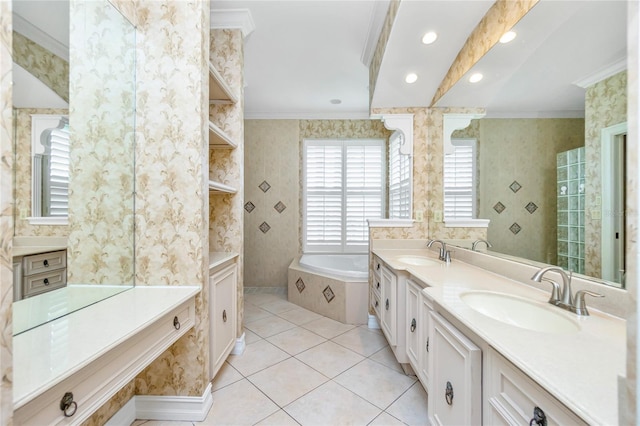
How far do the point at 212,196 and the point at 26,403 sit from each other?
5.44ft

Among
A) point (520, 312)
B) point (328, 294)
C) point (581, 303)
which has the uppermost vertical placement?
point (581, 303)

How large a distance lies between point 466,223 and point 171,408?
7.43 ft

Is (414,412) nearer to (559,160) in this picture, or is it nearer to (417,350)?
(417,350)

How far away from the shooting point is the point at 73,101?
3.92 ft

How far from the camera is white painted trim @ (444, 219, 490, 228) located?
178cm

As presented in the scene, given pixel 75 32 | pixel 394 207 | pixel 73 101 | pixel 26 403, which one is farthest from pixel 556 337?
pixel 394 207

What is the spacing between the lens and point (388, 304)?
2.10 meters

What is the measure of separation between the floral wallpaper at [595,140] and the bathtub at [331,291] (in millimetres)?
1955

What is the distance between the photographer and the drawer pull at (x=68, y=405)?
0.75 metres

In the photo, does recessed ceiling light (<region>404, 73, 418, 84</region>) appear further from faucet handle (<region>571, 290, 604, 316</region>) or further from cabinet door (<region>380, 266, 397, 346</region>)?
faucet handle (<region>571, 290, 604, 316</region>)

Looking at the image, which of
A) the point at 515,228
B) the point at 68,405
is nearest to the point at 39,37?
the point at 68,405

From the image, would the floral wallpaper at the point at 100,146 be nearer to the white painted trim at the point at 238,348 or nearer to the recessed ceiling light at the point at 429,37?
the white painted trim at the point at 238,348

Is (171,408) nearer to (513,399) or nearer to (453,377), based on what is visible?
(453,377)

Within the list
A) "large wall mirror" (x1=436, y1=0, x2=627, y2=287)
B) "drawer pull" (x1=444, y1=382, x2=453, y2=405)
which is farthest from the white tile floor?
"large wall mirror" (x1=436, y1=0, x2=627, y2=287)
